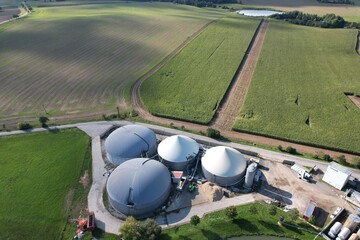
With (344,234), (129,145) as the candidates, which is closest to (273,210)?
(344,234)

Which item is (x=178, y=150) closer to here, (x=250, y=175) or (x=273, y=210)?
(x=250, y=175)

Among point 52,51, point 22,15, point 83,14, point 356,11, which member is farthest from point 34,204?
point 356,11

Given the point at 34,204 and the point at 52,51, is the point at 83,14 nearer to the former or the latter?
the point at 52,51

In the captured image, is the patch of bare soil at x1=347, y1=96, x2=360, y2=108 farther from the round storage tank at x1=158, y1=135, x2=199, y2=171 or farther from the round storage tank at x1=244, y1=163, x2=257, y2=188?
the round storage tank at x1=158, y1=135, x2=199, y2=171

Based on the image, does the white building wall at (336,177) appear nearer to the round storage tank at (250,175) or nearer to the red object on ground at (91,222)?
the round storage tank at (250,175)

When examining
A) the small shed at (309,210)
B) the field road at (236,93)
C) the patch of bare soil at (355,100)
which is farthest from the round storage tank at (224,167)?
the patch of bare soil at (355,100)

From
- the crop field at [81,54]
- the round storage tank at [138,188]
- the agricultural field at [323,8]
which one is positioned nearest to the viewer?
the round storage tank at [138,188]
